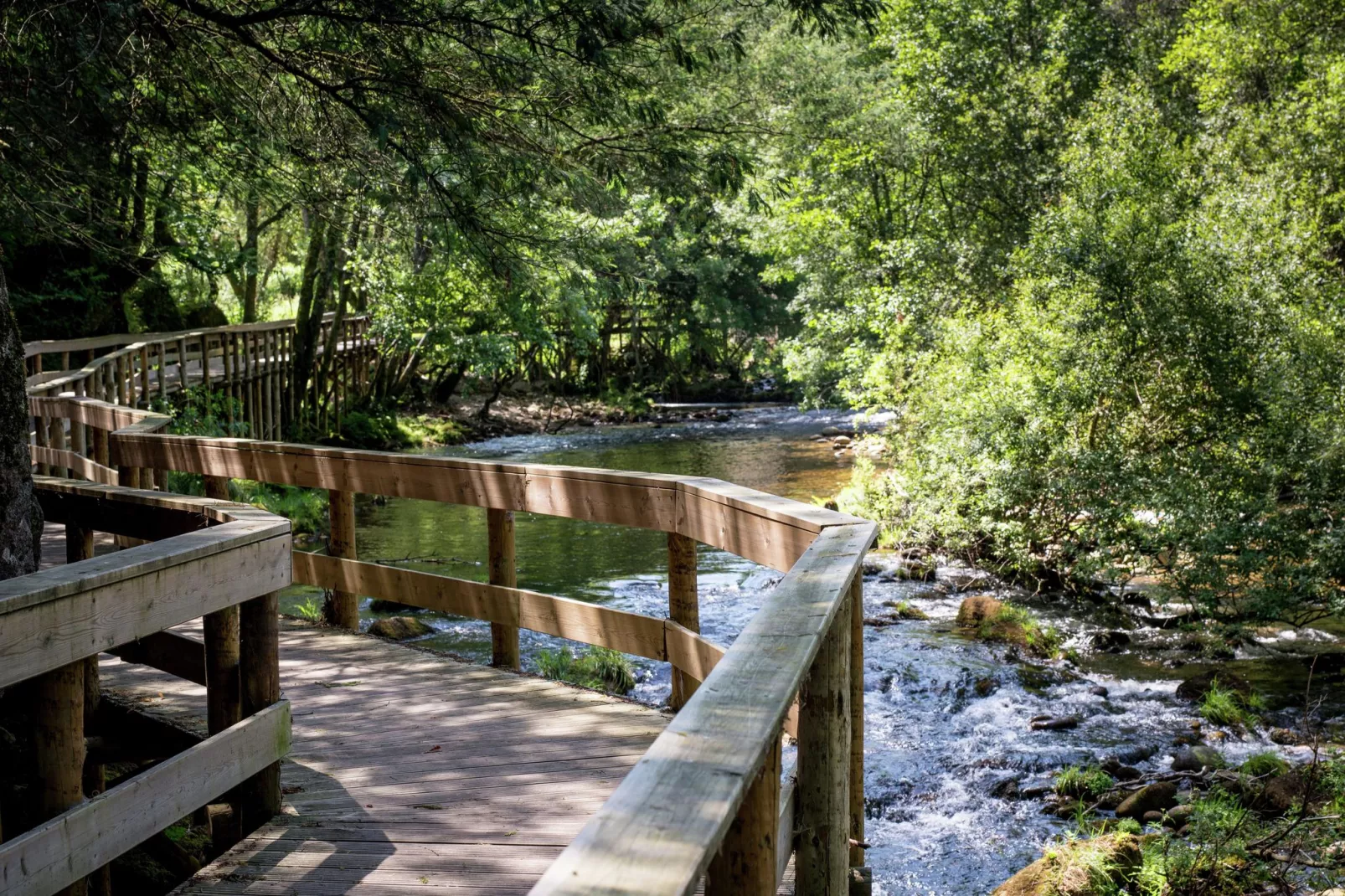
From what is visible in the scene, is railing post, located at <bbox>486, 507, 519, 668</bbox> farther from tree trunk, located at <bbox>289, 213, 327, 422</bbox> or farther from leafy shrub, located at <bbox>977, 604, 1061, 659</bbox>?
tree trunk, located at <bbox>289, 213, 327, 422</bbox>

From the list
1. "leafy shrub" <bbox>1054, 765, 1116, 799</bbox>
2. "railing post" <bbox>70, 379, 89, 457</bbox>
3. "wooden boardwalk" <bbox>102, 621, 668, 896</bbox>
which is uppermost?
"railing post" <bbox>70, 379, 89, 457</bbox>

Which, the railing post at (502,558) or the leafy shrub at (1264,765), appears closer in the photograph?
the railing post at (502,558)

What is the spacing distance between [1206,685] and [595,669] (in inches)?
211

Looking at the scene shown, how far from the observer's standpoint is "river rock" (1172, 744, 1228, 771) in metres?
7.92

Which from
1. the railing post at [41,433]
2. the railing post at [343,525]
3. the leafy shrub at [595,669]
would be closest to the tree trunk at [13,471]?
the railing post at [343,525]

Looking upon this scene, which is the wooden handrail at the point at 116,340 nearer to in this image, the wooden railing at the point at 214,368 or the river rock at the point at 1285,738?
the wooden railing at the point at 214,368

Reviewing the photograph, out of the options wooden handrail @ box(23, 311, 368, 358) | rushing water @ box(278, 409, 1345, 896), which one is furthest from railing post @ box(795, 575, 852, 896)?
wooden handrail @ box(23, 311, 368, 358)

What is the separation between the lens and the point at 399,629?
10.3m

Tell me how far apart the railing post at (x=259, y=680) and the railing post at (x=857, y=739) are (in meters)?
1.82

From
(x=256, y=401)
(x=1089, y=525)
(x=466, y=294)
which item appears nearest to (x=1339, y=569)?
(x=1089, y=525)

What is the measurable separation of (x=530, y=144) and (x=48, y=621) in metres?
5.20

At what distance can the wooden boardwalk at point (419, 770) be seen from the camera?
3168 millimetres

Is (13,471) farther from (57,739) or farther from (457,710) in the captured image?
(457,710)

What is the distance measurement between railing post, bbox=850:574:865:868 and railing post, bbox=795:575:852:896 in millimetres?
610
